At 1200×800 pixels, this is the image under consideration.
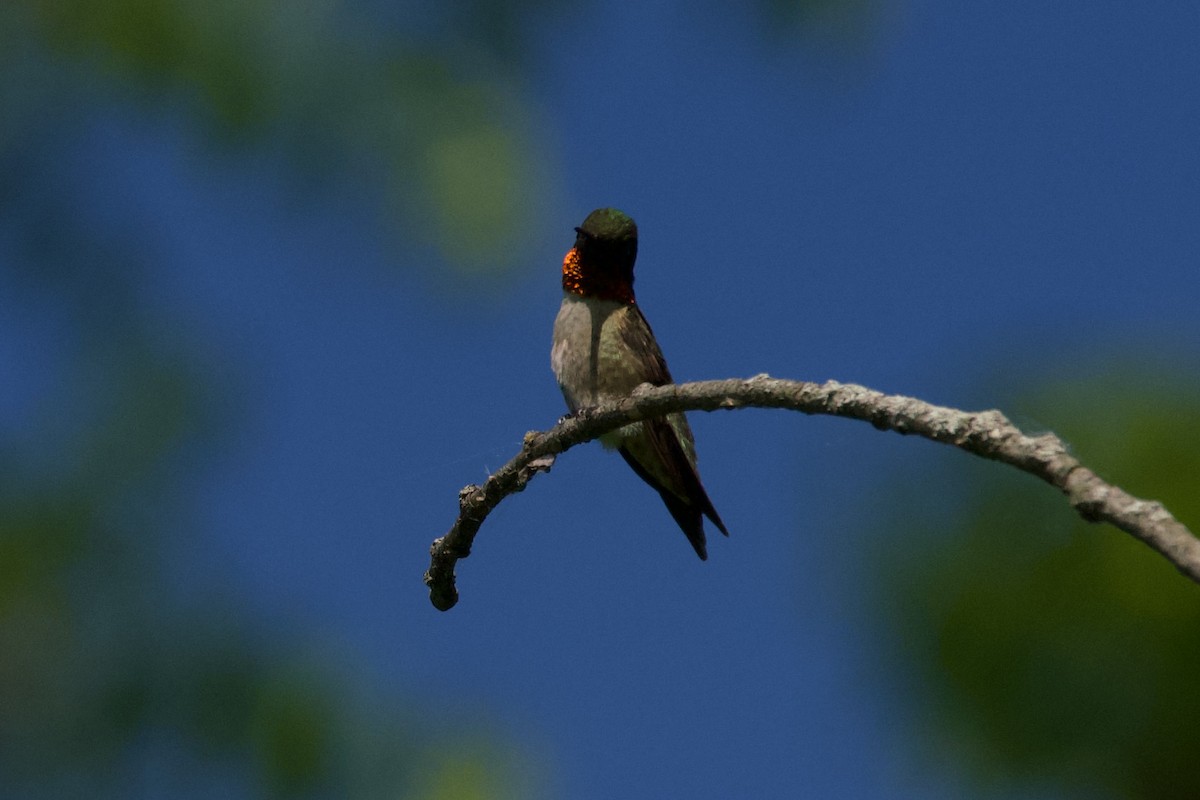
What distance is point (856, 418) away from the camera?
229 cm

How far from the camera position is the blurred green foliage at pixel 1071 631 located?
16.3 ft

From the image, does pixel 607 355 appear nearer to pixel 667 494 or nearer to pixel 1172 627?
pixel 667 494

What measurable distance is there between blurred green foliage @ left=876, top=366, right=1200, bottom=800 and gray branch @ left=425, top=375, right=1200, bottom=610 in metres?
2.26

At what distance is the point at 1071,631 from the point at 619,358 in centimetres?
208

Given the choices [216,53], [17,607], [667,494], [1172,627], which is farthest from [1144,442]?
[17,607]

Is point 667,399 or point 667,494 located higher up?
point 667,494

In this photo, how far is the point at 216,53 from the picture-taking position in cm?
378

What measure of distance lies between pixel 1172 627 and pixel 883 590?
1099mm

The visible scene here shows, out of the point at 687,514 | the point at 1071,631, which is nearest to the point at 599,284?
the point at 687,514

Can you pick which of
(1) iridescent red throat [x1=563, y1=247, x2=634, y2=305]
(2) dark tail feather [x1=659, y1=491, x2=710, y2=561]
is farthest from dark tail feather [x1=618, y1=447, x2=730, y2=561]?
(1) iridescent red throat [x1=563, y1=247, x2=634, y2=305]

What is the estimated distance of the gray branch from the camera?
1.71 m

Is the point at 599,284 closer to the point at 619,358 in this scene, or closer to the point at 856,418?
the point at 619,358

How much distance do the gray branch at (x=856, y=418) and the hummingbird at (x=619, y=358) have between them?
1158 mm

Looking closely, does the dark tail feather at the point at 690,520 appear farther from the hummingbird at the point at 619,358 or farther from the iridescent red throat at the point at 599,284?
the iridescent red throat at the point at 599,284
